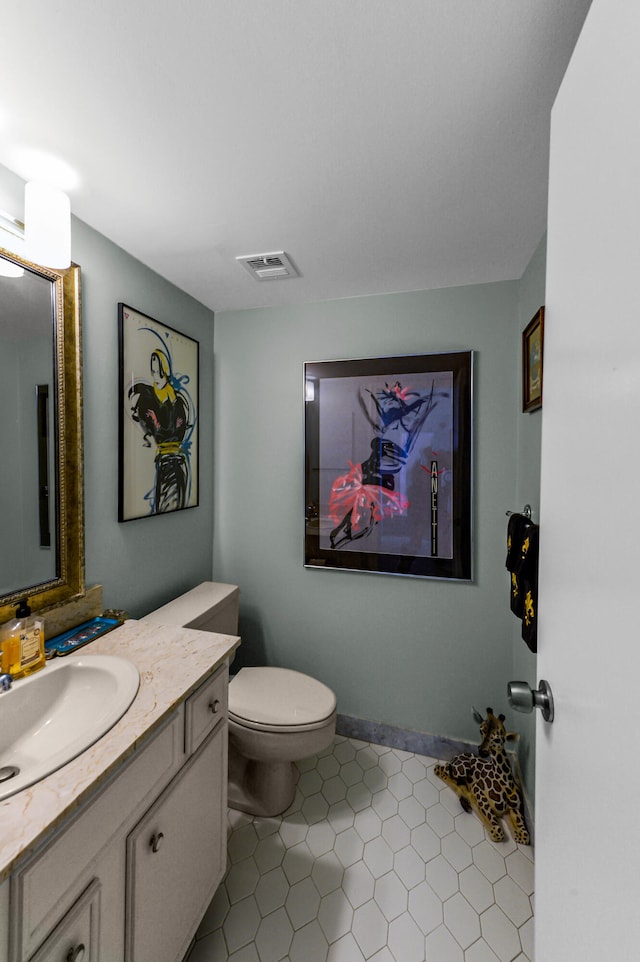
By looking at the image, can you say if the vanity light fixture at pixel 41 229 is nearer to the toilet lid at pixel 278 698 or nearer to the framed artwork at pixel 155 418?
the framed artwork at pixel 155 418

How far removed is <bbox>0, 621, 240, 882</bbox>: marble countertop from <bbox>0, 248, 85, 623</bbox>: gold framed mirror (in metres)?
0.24

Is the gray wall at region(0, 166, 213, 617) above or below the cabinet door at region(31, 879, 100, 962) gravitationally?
above

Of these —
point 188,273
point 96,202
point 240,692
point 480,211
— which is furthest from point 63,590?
point 480,211

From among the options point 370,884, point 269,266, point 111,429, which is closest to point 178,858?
Answer: point 370,884

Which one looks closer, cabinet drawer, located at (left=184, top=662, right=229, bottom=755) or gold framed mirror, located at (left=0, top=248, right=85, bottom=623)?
cabinet drawer, located at (left=184, top=662, right=229, bottom=755)

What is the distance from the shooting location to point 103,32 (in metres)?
0.75

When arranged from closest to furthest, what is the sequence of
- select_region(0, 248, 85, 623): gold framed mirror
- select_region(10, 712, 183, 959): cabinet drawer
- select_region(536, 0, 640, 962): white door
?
select_region(536, 0, 640, 962): white door
select_region(10, 712, 183, 959): cabinet drawer
select_region(0, 248, 85, 623): gold framed mirror

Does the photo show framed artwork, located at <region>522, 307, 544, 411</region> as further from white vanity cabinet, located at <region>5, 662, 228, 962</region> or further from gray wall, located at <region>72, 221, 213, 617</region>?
gray wall, located at <region>72, 221, 213, 617</region>

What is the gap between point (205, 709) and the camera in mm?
1090

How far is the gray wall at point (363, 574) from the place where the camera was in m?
1.76

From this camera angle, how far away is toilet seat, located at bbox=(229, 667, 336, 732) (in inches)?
57.2

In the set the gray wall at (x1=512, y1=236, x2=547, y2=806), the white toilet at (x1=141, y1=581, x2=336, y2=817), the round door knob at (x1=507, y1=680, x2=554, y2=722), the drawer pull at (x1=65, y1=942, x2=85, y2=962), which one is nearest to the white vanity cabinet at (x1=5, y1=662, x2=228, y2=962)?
the drawer pull at (x1=65, y1=942, x2=85, y2=962)

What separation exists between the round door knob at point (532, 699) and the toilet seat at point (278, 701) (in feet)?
3.29

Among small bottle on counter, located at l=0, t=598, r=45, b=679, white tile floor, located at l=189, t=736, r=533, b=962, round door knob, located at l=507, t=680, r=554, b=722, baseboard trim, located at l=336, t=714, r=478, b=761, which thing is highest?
round door knob, located at l=507, t=680, r=554, b=722
